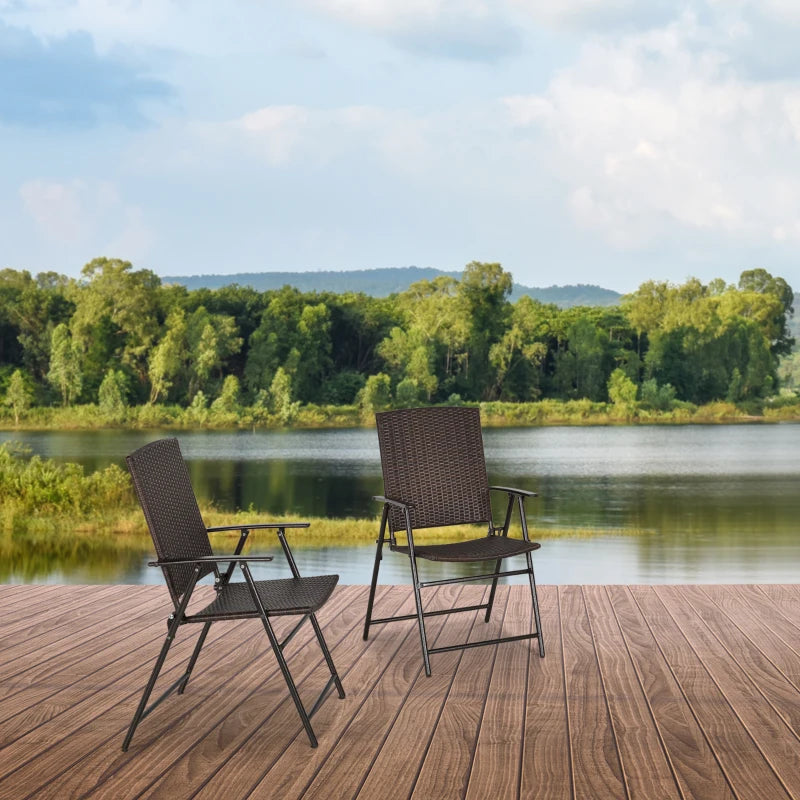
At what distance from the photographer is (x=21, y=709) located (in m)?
3.46

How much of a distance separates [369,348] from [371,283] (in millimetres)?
1335

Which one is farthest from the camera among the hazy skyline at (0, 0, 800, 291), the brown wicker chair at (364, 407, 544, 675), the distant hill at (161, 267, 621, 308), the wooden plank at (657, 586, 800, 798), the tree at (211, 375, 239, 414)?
the distant hill at (161, 267, 621, 308)

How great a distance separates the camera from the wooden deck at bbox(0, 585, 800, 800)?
283cm

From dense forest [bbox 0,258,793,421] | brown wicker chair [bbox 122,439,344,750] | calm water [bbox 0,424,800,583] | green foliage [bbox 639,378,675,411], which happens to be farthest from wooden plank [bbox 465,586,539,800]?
green foliage [bbox 639,378,675,411]

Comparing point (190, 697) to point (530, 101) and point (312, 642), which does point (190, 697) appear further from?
point (530, 101)

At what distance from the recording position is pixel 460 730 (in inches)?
127

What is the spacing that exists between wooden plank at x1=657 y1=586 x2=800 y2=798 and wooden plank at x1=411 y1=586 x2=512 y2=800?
68 cm

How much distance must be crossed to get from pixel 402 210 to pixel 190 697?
13362 millimetres

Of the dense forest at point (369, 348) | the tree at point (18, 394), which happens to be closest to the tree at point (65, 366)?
the dense forest at point (369, 348)

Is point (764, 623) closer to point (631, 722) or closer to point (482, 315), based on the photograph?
point (631, 722)

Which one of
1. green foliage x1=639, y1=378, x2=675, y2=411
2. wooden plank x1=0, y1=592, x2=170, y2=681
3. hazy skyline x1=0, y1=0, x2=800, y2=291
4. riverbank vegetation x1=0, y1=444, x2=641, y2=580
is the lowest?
riverbank vegetation x1=0, y1=444, x2=641, y2=580

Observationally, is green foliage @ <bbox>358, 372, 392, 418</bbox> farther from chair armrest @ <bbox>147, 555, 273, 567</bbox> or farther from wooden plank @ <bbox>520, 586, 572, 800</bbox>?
chair armrest @ <bbox>147, 555, 273, 567</bbox>

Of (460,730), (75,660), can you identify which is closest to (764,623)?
(460,730)

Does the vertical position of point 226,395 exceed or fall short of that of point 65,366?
it falls short
